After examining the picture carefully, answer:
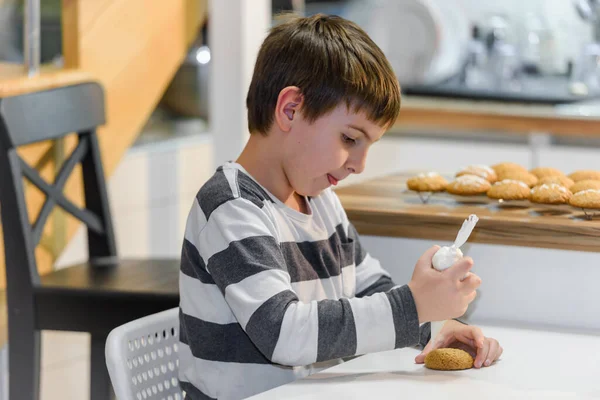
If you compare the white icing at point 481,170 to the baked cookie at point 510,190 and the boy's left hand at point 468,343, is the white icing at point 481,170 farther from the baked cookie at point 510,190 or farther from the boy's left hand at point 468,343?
the boy's left hand at point 468,343

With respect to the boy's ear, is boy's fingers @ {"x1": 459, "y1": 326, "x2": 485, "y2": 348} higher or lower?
lower

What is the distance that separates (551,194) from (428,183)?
20 centimetres

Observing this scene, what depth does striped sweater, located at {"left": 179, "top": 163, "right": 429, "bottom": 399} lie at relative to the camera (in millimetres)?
1048

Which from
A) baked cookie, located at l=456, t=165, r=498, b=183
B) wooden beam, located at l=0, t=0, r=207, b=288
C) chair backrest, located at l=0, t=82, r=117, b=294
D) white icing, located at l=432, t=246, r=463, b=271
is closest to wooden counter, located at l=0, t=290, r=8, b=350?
wooden beam, located at l=0, t=0, r=207, b=288

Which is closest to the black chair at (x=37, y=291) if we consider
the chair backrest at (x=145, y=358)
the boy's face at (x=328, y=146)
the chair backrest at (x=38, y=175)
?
the chair backrest at (x=38, y=175)

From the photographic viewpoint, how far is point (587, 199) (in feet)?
4.24

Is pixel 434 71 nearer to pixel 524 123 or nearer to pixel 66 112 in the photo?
→ pixel 524 123

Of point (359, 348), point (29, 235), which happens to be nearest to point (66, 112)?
point (29, 235)

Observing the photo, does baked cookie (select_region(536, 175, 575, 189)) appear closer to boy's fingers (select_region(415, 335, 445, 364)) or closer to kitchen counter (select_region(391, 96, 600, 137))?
boy's fingers (select_region(415, 335, 445, 364))

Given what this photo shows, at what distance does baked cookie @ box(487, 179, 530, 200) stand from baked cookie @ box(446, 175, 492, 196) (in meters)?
0.02

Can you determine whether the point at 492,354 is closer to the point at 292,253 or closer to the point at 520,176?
the point at 292,253

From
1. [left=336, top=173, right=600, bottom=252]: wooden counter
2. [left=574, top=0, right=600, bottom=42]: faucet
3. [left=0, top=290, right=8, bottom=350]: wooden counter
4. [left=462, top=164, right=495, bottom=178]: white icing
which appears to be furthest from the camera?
[left=574, top=0, right=600, bottom=42]: faucet

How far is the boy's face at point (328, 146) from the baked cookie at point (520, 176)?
0.38 metres

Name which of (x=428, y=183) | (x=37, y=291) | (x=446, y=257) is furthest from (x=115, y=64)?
(x=446, y=257)
